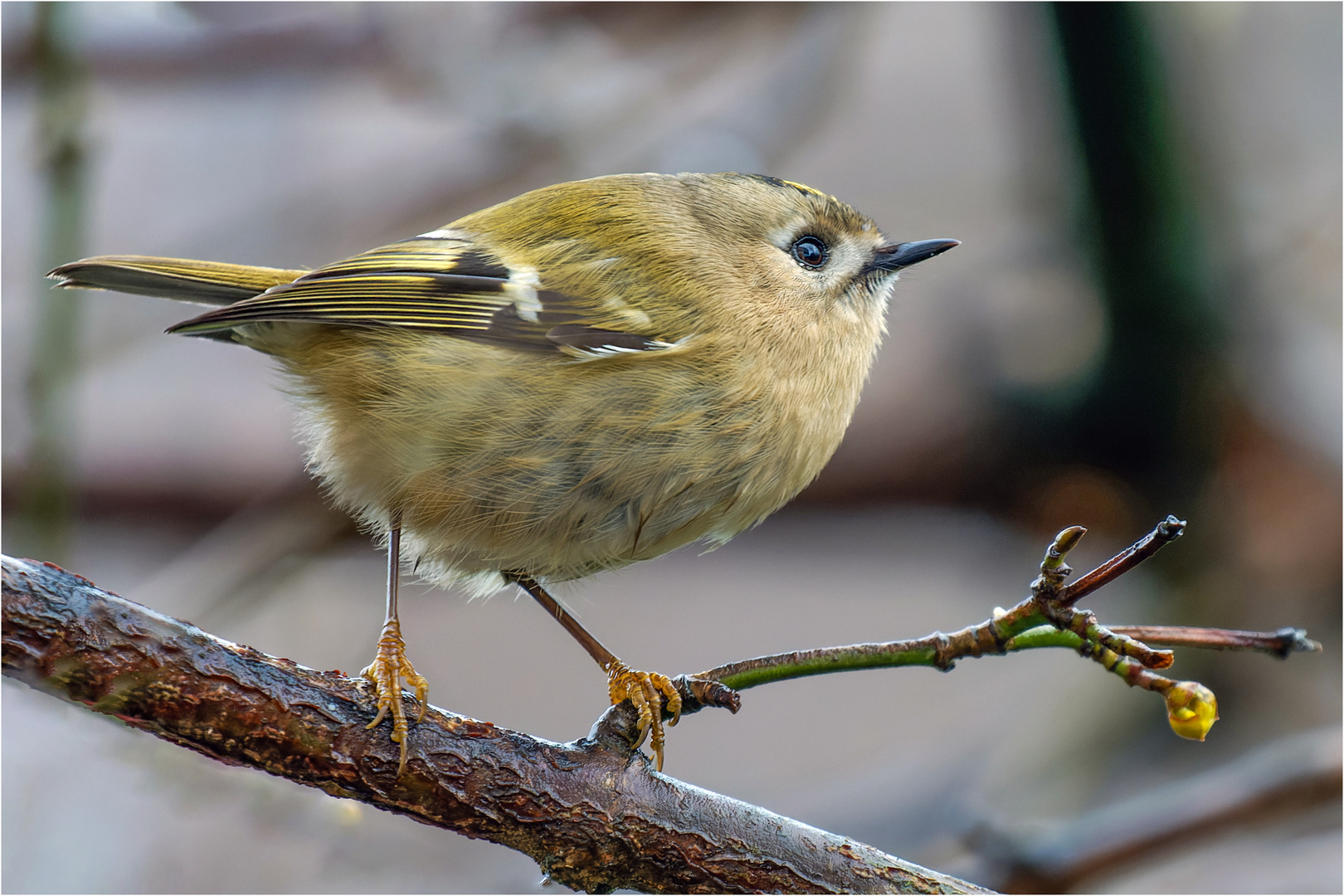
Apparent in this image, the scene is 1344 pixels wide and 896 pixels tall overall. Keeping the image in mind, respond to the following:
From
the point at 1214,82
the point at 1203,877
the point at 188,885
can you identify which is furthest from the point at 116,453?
the point at 1214,82

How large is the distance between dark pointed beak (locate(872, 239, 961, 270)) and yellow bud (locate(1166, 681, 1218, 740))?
1.16 meters

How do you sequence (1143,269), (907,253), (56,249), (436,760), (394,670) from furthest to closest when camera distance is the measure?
(1143,269) → (907,253) → (56,249) → (394,670) → (436,760)

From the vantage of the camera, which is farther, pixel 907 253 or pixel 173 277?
pixel 907 253

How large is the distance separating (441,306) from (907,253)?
0.90 m

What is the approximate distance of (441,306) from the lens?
1777 mm

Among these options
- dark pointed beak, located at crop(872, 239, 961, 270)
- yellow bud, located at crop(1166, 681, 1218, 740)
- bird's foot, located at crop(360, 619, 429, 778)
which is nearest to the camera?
yellow bud, located at crop(1166, 681, 1218, 740)

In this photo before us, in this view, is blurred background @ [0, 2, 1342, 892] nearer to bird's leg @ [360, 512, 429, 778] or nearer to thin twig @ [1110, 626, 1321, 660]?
bird's leg @ [360, 512, 429, 778]

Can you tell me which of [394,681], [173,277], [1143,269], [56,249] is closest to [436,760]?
[394,681]

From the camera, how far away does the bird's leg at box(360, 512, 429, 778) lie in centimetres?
135

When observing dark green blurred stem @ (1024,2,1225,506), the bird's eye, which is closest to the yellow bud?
the bird's eye

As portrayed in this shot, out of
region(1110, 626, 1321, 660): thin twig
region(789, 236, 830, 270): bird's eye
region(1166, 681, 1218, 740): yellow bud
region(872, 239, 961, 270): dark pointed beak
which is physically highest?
region(872, 239, 961, 270): dark pointed beak

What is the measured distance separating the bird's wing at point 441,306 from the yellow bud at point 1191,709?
97 centimetres

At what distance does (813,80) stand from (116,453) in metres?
2.29

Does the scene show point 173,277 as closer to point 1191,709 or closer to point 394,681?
point 394,681
